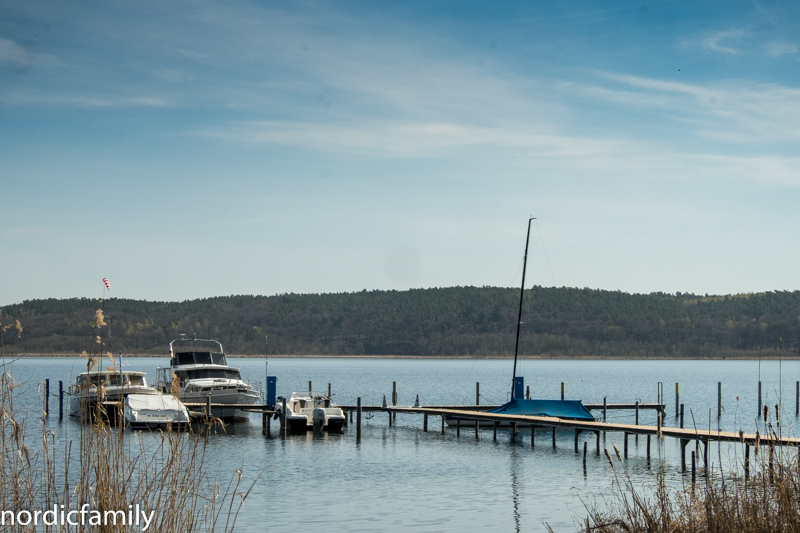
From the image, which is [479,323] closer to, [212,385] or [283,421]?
[212,385]

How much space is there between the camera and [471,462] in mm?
29750

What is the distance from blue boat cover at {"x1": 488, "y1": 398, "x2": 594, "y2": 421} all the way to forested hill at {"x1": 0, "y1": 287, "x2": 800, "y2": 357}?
138m

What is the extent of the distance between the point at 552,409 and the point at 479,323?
153 meters

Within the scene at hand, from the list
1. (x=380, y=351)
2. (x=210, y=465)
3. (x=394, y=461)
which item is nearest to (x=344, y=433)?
(x=394, y=461)

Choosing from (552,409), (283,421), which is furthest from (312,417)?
(552,409)

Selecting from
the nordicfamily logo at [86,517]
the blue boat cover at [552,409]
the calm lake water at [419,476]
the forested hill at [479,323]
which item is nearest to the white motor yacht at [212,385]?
the calm lake water at [419,476]

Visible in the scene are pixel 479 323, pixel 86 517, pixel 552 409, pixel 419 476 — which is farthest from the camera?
pixel 479 323

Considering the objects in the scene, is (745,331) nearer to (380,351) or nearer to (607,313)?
(607,313)

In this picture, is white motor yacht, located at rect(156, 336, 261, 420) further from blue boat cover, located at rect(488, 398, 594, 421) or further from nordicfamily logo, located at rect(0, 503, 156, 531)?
nordicfamily logo, located at rect(0, 503, 156, 531)

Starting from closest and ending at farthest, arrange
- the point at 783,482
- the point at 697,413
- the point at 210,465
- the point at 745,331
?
1. the point at 783,482
2. the point at 210,465
3. the point at 697,413
4. the point at 745,331

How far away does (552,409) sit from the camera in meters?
35.2

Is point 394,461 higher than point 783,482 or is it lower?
lower

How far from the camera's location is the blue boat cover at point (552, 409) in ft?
114

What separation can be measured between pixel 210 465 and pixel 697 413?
134ft
